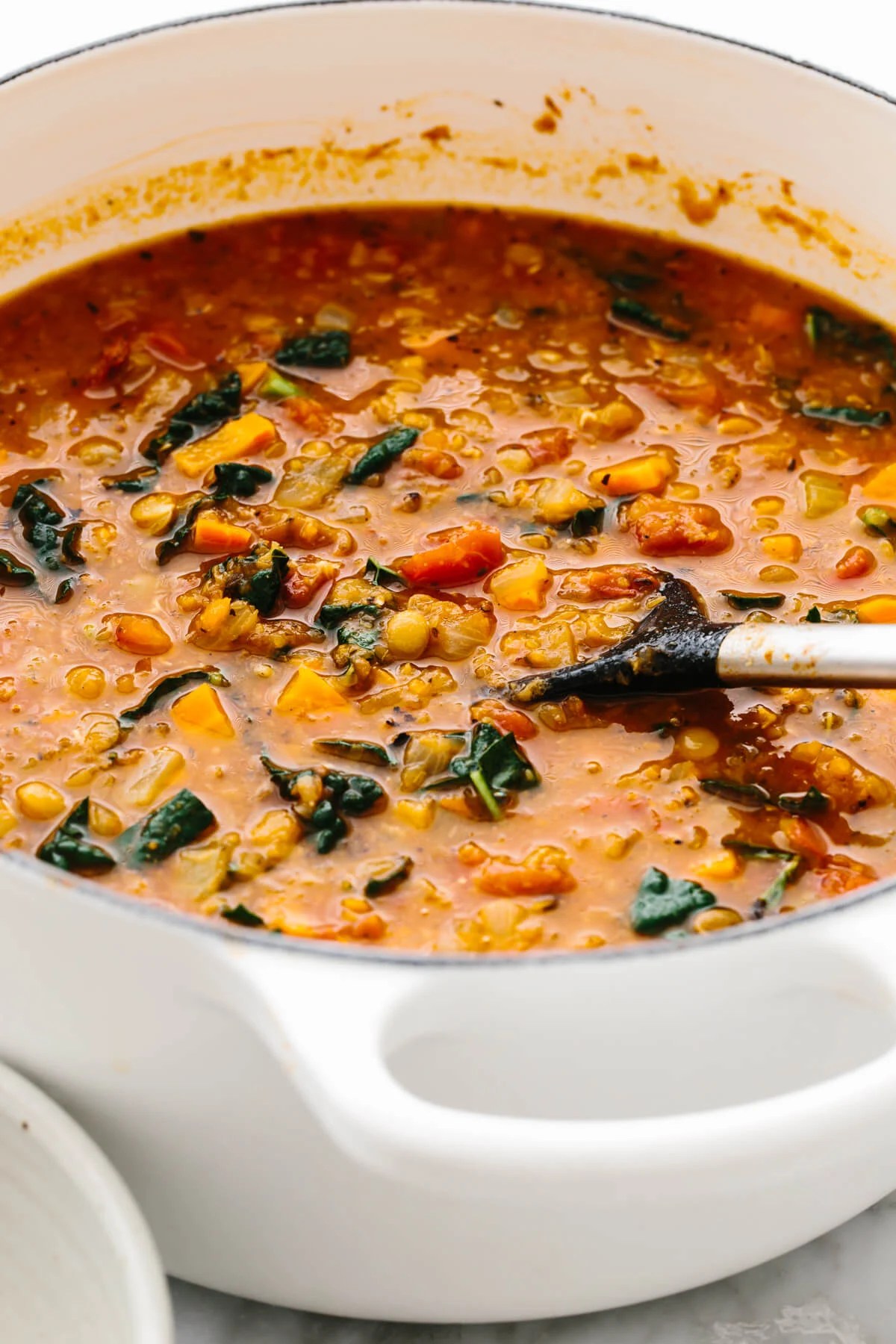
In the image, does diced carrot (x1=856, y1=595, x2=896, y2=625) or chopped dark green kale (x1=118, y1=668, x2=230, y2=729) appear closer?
chopped dark green kale (x1=118, y1=668, x2=230, y2=729)

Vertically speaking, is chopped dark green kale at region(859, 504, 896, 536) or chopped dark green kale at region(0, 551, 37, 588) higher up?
chopped dark green kale at region(859, 504, 896, 536)

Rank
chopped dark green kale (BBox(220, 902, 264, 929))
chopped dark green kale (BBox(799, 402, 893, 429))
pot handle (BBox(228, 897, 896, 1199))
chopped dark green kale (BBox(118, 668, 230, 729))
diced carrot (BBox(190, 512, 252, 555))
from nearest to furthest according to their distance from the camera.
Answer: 1. pot handle (BBox(228, 897, 896, 1199))
2. chopped dark green kale (BBox(220, 902, 264, 929))
3. chopped dark green kale (BBox(118, 668, 230, 729))
4. diced carrot (BBox(190, 512, 252, 555))
5. chopped dark green kale (BBox(799, 402, 893, 429))

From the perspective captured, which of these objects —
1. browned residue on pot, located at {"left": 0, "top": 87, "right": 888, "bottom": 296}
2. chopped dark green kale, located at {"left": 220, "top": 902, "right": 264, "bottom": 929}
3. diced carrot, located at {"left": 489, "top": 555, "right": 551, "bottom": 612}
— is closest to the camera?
chopped dark green kale, located at {"left": 220, "top": 902, "right": 264, "bottom": 929}

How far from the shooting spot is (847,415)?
12.5 feet

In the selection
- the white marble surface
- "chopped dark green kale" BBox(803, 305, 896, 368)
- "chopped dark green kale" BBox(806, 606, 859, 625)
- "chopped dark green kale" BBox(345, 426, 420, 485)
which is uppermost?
"chopped dark green kale" BBox(803, 305, 896, 368)

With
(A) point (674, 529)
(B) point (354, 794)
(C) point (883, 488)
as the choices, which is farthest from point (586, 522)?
(B) point (354, 794)

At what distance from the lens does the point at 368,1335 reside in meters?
2.78

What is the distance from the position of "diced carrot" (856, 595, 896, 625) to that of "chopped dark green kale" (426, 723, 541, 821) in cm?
84

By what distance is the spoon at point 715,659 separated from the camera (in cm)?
282

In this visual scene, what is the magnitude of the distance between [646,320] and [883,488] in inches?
32.3

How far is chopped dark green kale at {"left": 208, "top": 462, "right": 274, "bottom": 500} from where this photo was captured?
3.54 m

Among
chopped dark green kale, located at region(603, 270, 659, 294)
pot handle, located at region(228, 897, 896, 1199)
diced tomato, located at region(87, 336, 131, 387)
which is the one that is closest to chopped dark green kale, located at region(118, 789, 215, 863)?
pot handle, located at region(228, 897, 896, 1199)

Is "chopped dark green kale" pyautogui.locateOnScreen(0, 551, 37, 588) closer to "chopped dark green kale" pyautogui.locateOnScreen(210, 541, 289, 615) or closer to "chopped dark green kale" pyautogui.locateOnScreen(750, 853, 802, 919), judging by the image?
"chopped dark green kale" pyautogui.locateOnScreen(210, 541, 289, 615)

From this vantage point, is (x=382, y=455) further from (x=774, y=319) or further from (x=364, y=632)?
(x=774, y=319)
